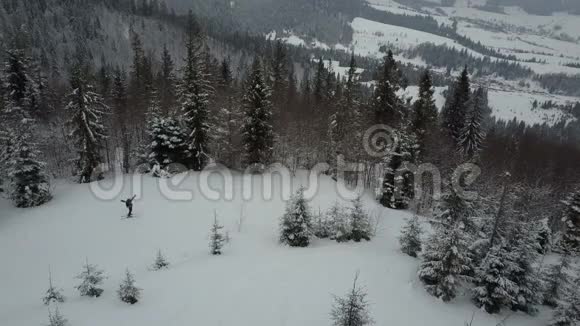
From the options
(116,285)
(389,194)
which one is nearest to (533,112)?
(389,194)

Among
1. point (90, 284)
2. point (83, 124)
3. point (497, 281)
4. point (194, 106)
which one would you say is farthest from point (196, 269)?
point (83, 124)

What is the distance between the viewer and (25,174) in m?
27.1

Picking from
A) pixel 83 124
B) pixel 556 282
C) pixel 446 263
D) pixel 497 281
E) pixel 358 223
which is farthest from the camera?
pixel 83 124

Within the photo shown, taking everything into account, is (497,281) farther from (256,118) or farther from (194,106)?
(194,106)

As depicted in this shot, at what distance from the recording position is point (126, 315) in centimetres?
1218

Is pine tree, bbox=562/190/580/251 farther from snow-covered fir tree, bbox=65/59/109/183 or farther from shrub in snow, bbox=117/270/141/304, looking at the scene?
snow-covered fir tree, bbox=65/59/109/183

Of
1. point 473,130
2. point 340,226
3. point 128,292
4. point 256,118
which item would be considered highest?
point 256,118

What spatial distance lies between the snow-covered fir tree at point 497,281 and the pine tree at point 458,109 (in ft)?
84.7

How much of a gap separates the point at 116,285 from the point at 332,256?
34.4ft

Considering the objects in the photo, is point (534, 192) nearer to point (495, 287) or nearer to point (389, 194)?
point (389, 194)

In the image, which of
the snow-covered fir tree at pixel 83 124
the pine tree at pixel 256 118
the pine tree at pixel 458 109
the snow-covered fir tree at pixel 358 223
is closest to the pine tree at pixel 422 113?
the pine tree at pixel 458 109

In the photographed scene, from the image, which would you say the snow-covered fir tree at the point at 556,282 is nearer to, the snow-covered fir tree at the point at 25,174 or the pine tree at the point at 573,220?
the pine tree at the point at 573,220

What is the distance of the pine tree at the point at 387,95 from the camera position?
35000 mm

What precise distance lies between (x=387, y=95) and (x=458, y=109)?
10536 mm
